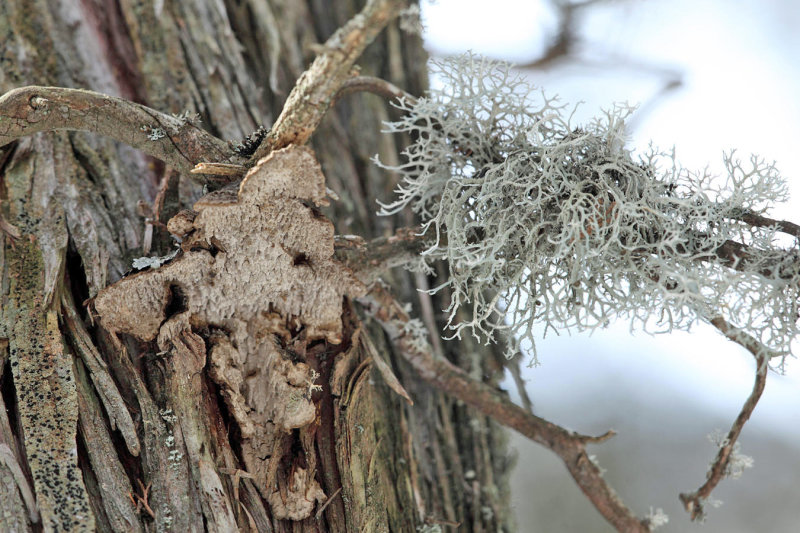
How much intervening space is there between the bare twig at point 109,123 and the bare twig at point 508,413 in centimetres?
41

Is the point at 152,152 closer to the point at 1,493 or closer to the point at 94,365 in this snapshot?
the point at 94,365

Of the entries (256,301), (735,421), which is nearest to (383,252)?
(256,301)

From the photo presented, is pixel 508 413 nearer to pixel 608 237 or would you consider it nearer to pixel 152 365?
pixel 608 237

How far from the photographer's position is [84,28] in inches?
48.1

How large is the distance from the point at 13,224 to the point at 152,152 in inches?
11.9

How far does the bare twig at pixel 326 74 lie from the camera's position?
69 centimetres

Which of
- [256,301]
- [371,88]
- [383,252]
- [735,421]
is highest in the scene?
[371,88]

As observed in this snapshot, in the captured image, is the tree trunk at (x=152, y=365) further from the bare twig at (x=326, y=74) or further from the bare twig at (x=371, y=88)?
the bare twig at (x=371, y=88)

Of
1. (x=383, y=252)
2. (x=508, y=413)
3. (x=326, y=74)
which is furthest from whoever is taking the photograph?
(x=508, y=413)

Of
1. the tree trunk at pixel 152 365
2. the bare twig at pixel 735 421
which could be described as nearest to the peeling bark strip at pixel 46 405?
the tree trunk at pixel 152 365

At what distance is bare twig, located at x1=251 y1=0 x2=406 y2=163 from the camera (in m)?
0.69

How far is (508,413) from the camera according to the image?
1.23 m

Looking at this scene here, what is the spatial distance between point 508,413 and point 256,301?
23.5 inches

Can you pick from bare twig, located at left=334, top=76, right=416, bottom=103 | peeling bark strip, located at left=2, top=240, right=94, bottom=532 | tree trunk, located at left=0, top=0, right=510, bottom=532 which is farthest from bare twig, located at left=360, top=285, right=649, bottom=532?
peeling bark strip, located at left=2, top=240, right=94, bottom=532
